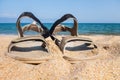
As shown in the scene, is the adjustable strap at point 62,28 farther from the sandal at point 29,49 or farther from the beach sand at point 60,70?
the beach sand at point 60,70

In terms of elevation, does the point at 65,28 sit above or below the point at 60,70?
above

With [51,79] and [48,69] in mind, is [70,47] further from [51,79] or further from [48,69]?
[51,79]

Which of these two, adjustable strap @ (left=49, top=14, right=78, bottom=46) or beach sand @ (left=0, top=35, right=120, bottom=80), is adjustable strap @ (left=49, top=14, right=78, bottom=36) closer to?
adjustable strap @ (left=49, top=14, right=78, bottom=46)

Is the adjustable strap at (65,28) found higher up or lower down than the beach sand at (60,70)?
higher up

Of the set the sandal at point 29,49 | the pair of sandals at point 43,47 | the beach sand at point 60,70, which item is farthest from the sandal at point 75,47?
the sandal at point 29,49

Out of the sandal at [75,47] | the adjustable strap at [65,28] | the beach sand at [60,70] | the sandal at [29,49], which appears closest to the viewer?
the beach sand at [60,70]

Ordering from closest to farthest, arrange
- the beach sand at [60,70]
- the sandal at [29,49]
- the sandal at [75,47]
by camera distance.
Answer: the beach sand at [60,70], the sandal at [29,49], the sandal at [75,47]

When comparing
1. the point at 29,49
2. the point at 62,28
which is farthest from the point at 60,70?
the point at 62,28

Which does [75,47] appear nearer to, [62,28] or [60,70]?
[62,28]

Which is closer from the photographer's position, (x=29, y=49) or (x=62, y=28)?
(x=29, y=49)

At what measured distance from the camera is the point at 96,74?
3408mm

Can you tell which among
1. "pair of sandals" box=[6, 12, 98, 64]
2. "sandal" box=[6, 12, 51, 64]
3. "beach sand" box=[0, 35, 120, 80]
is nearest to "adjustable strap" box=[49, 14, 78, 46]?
"pair of sandals" box=[6, 12, 98, 64]

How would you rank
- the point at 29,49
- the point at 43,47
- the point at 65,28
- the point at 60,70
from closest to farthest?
the point at 60,70
the point at 29,49
the point at 43,47
the point at 65,28

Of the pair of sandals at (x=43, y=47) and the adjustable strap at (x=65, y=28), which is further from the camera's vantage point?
the adjustable strap at (x=65, y=28)
